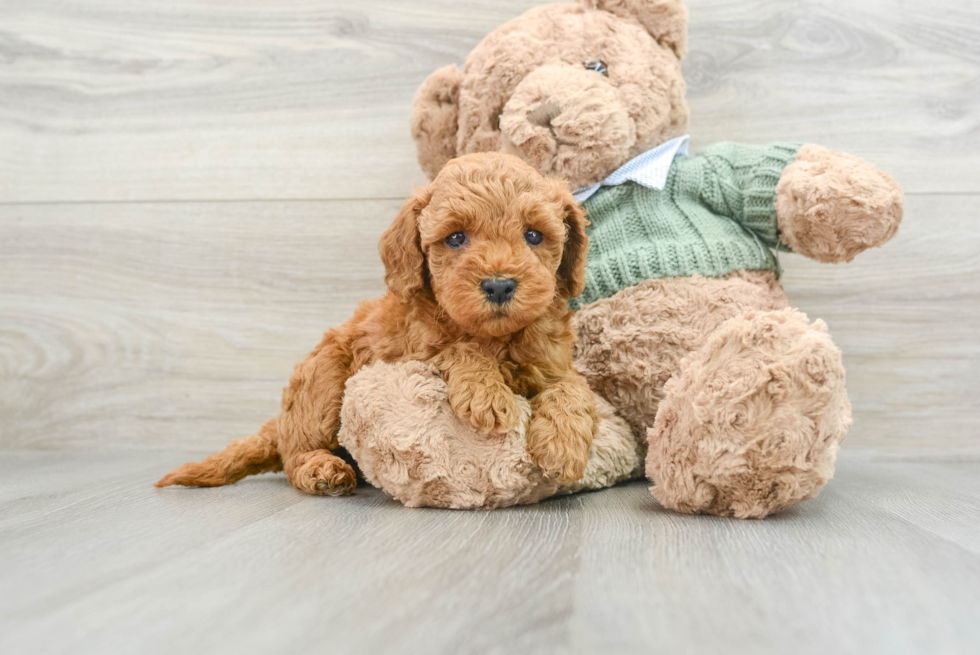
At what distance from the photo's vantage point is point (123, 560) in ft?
2.12

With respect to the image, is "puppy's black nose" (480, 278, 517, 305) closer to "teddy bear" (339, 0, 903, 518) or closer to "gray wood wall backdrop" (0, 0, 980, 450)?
"teddy bear" (339, 0, 903, 518)

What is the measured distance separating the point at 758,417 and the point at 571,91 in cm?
46

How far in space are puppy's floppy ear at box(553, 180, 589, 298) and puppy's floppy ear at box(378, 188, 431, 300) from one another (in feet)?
0.52

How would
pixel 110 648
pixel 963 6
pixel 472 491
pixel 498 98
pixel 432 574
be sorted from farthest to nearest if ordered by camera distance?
pixel 963 6
pixel 498 98
pixel 472 491
pixel 432 574
pixel 110 648

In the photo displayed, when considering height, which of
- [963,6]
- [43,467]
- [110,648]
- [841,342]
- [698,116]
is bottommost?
[43,467]

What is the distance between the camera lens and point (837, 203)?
85cm

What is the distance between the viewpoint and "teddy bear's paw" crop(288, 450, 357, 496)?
891 millimetres

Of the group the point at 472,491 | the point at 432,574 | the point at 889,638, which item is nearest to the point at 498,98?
the point at 472,491

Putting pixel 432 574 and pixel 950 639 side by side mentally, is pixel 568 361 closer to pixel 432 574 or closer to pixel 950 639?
pixel 432 574

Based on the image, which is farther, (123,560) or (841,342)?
(841,342)

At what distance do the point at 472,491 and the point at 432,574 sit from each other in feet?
0.67

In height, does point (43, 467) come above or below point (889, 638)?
below

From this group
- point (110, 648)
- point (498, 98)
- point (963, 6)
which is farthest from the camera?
point (963, 6)

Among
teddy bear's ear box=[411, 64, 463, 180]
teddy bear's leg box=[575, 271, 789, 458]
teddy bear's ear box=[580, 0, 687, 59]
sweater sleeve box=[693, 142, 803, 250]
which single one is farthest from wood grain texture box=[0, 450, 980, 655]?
teddy bear's ear box=[580, 0, 687, 59]
